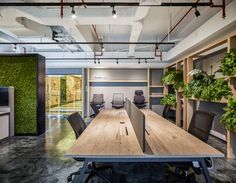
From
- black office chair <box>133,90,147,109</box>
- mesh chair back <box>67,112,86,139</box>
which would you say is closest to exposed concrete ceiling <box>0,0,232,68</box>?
black office chair <box>133,90,147,109</box>

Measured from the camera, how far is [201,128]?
8.71 ft

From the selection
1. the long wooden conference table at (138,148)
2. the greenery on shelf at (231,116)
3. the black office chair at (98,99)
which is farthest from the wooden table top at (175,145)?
the black office chair at (98,99)

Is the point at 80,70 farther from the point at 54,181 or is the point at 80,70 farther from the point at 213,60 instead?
the point at 54,181

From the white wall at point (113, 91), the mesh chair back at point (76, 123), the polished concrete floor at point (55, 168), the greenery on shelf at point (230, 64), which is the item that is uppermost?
the greenery on shelf at point (230, 64)

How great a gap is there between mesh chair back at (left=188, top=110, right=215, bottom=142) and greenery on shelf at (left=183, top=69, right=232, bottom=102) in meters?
1.38

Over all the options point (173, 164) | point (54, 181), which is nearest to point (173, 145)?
point (173, 164)

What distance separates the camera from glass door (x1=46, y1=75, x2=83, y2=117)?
32.1 feet

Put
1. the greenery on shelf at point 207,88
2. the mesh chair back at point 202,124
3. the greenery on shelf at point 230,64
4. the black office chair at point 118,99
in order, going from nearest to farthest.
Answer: the mesh chair back at point 202,124, the greenery on shelf at point 230,64, the greenery on shelf at point 207,88, the black office chair at point 118,99

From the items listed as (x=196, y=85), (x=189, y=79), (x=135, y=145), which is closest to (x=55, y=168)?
(x=135, y=145)

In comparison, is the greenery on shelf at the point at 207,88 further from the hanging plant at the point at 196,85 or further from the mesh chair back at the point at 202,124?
the mesh chair back at the point at 202,124

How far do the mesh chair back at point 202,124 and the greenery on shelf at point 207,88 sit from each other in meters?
1.38

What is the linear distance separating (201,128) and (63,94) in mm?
8308

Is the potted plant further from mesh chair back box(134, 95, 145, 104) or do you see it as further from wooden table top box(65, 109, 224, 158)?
mesh chair back box(134, 95, 145, 104)

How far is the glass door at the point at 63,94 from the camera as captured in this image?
9797 mm
